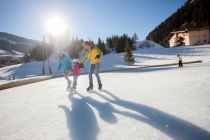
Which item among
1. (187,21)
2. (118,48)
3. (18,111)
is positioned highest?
(187,21)

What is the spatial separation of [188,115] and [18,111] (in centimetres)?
322

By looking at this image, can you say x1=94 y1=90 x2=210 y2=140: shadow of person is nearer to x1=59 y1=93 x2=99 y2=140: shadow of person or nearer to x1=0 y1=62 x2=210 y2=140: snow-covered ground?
x1=0 y1=62 x2=210 y2=140: snow-covered ground

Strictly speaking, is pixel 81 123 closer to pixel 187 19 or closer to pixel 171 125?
pixel 171 125

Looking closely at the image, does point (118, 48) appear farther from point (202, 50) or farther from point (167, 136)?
point (167, 136)

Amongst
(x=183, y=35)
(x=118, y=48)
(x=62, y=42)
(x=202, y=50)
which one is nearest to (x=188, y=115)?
(x=202, y=50)

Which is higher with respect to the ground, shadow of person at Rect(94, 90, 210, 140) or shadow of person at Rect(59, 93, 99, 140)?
shadow of person at Rect(94, 90, 210, 140)

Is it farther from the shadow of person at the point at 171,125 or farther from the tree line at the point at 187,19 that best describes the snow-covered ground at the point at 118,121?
the tree line at the point at 187,19

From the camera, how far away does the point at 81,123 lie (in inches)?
120

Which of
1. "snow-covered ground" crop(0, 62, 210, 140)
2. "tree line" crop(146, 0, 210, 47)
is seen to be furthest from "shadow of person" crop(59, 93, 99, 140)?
"tree line" crop(146, 0, 210, 47)

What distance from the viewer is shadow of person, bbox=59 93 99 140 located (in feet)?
8.39

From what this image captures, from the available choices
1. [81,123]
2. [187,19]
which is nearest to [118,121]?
[81,123]

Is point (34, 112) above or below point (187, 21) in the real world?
below

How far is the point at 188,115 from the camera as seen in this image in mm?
2930

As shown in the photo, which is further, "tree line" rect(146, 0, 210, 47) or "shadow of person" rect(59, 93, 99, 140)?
"tree line" rect(146, 0, 210, 47)
